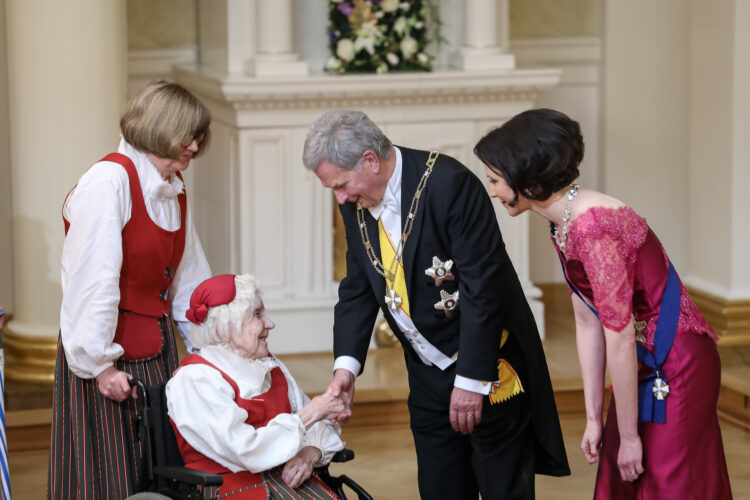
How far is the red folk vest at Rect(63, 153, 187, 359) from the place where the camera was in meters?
3.40

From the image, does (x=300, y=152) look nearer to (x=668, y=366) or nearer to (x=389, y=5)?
(x=389, y=5)

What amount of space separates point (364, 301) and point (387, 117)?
9.76ft

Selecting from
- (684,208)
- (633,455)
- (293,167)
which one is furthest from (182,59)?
(633,455)

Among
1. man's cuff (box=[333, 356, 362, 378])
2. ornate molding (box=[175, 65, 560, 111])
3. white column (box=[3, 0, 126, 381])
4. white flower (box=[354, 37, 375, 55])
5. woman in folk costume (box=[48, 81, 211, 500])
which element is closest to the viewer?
woman in folk costume (box=[48, 81, 211, 500])

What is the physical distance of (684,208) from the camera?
7.49 m

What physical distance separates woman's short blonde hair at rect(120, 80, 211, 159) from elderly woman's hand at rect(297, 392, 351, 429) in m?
0.80

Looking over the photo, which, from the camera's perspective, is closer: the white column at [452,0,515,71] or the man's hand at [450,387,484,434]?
Answer: the man's hand at [450,387,484,434]

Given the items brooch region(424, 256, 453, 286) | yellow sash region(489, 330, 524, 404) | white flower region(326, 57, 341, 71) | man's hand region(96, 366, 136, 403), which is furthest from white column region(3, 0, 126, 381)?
yellow sash region(489, 330, 524, 404)

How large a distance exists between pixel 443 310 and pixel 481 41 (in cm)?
345

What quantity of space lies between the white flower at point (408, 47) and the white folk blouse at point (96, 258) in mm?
3154

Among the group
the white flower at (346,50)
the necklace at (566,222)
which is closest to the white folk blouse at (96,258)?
the necklace at (566,222)

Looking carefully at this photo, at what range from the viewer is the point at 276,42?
622 cm

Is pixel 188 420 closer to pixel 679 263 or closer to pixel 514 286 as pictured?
pixel 514 286

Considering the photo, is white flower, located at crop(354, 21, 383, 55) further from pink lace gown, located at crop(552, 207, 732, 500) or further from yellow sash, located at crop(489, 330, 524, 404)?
pink lace gown, located at crop(552, 207, 732, 500)
